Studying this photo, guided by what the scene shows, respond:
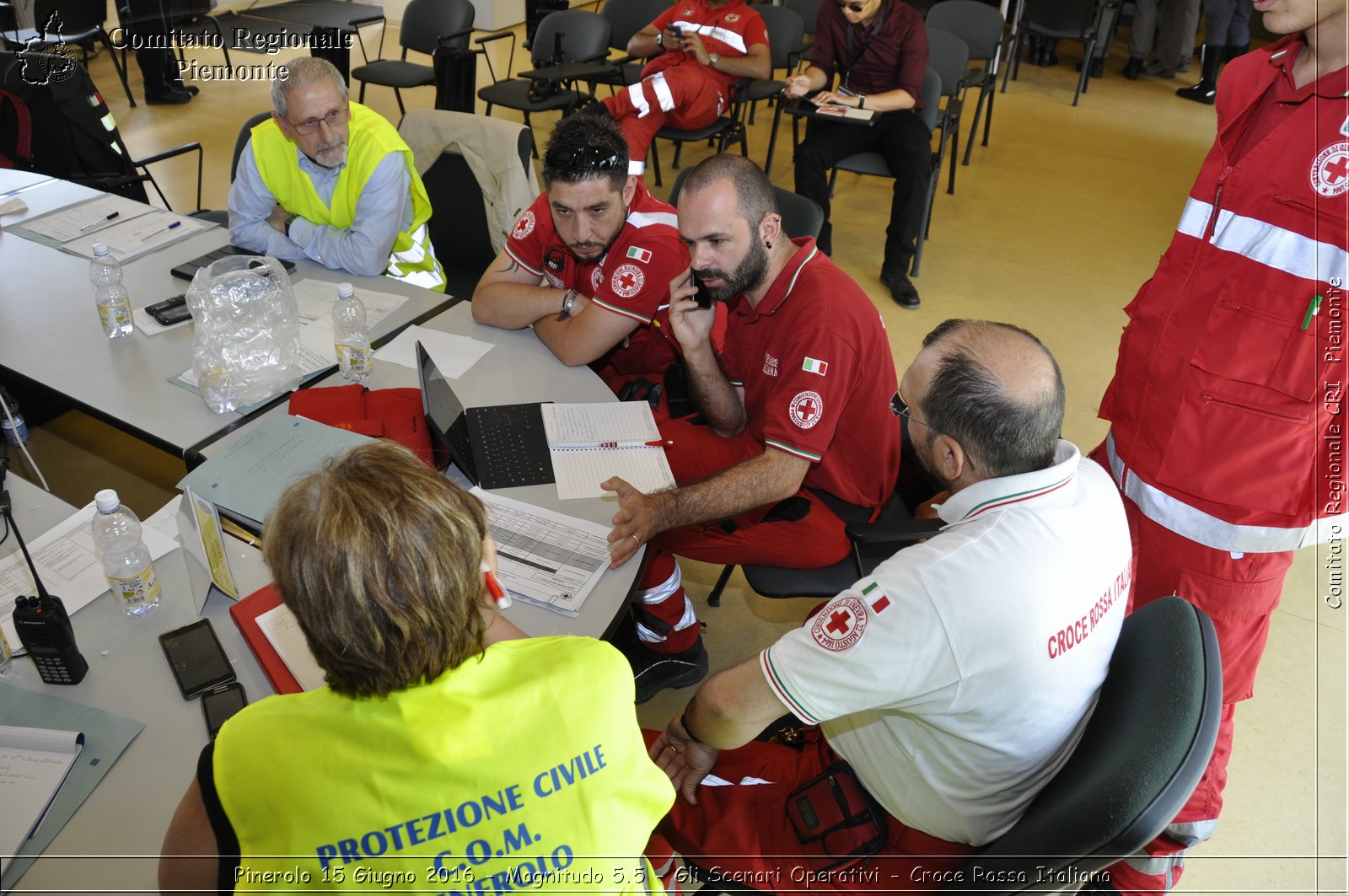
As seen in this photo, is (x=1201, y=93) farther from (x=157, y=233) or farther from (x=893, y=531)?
(x=157, y=233)

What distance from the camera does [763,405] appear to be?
2.35m

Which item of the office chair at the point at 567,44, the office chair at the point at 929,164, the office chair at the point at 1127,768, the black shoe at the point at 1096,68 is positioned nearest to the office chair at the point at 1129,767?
the office chair at the point at 1127,768

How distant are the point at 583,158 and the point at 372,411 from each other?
0.84 m

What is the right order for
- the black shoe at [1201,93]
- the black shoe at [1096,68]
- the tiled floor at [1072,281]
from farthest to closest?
the black shoe at [1096,68] < the black shoe at [1201,93] < the tiled floor at [1072,281]

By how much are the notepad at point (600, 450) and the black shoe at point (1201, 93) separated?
279 inches

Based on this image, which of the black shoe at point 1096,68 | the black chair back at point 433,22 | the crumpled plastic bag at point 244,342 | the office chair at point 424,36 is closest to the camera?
the crumpled plastic bag at point 244,342

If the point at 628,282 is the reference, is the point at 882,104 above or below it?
above

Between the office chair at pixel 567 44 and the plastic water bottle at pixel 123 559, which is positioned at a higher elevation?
the office chair at pixel 567 44

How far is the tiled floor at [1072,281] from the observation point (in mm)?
2246

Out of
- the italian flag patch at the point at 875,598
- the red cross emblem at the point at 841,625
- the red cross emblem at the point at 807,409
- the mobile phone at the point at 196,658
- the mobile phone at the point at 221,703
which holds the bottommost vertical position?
the mobile phone at the point at 221,703

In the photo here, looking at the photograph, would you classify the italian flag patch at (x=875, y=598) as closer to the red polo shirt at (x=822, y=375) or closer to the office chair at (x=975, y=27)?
the red polo shirt at (x=822, y=375)

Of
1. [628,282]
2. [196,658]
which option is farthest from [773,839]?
[628,282]

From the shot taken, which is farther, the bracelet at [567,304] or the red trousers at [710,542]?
the bracelet at [567,304]

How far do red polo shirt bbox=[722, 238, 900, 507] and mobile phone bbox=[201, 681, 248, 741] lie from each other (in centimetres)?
117
